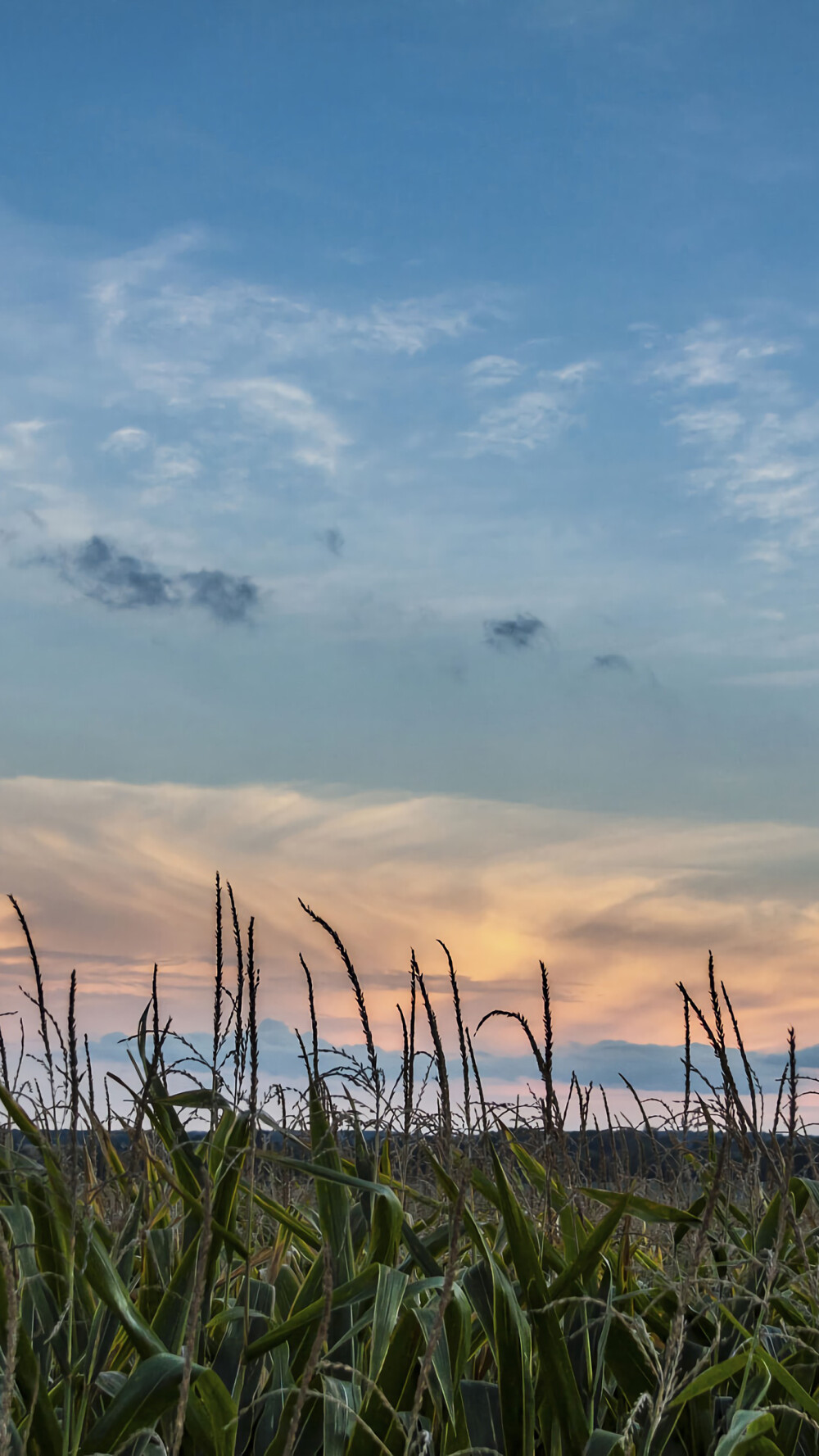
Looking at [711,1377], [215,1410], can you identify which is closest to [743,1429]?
[711,1377]

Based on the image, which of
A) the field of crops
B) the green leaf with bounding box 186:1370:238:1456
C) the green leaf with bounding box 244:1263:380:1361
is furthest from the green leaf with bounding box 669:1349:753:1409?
the green leaf with bounding box 186:1370:238:1456

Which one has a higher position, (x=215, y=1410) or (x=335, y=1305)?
(x=335, y=1305)

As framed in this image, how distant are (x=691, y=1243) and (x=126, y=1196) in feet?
5.04

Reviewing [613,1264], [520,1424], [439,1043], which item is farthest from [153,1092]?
[613,1264]

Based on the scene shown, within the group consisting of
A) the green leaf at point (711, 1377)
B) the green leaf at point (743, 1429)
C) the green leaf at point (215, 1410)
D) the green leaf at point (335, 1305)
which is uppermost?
the green leaf at point (335, 1305)

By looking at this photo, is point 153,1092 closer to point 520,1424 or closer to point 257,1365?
Result: point 257,1365

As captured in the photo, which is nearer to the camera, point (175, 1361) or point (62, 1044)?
point (175, 1361)

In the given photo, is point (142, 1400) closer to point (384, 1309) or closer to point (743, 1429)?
point (384, 1309)

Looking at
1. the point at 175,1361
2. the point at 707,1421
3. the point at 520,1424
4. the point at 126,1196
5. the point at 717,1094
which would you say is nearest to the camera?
the point at 175,1361

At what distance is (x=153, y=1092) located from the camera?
8.91 ft

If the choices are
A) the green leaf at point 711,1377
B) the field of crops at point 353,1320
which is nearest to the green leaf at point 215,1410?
the field of crops at point 353,1320

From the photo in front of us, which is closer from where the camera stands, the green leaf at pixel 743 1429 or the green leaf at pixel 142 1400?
the green leaf at pixel 142 1400

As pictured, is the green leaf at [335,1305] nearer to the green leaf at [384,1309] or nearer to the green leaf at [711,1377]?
the green leaf at [384,1309]

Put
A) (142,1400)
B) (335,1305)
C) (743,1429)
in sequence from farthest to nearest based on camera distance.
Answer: (335,1305) < (743,1429) < (142,1400)
